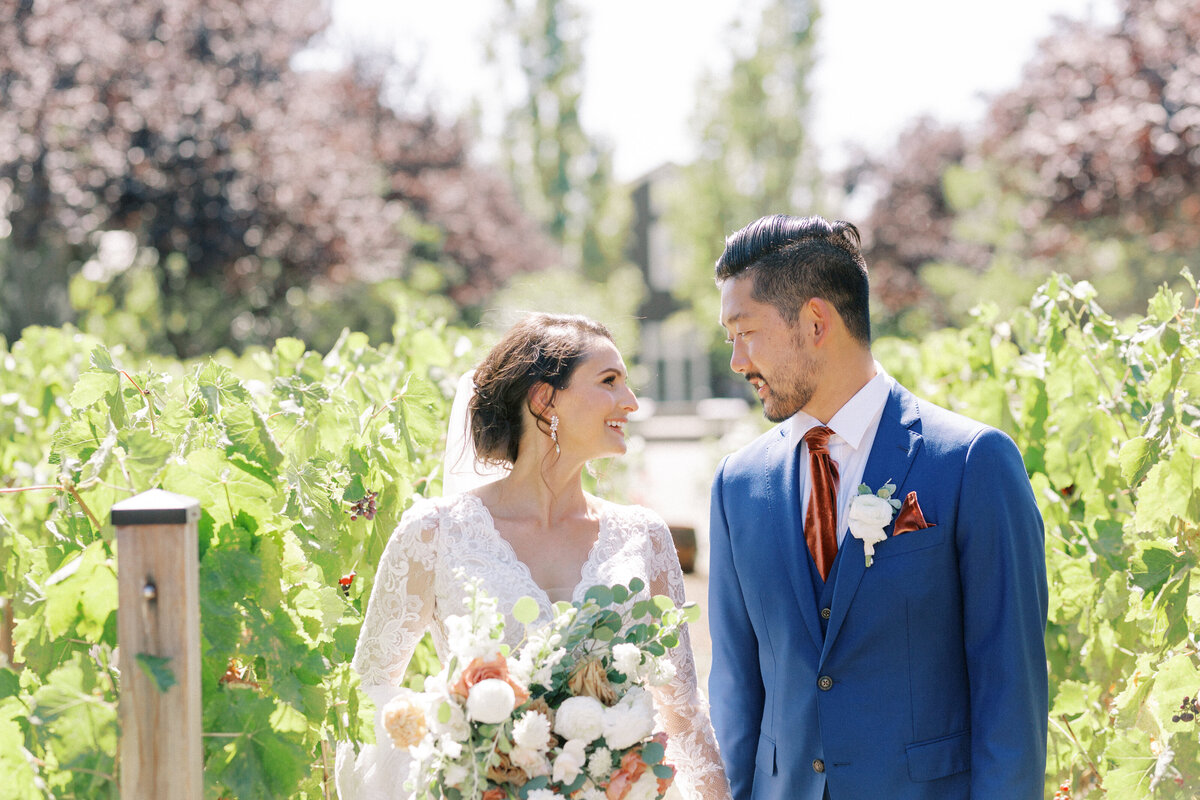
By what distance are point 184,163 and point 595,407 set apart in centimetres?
1033

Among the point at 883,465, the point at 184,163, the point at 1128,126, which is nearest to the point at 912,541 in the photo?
the point at 883,465

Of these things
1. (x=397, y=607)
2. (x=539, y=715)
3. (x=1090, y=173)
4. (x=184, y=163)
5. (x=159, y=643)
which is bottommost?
(x=539, y=715)

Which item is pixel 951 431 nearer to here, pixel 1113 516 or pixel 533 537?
pixel 533 537

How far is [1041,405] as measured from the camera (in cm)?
372

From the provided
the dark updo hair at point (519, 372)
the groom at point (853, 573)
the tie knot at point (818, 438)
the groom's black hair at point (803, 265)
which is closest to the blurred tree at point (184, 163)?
the dark updo hair at point (519, 372)

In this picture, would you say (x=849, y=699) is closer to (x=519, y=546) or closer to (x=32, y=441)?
(x=519, y=546)

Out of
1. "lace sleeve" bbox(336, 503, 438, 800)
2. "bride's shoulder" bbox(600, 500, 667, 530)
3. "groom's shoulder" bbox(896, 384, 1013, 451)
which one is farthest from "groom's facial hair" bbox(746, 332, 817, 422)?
"lace sleeve" bbox(336, 503, 438, 800)

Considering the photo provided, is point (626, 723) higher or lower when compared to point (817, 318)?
lower

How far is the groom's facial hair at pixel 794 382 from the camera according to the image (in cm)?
232

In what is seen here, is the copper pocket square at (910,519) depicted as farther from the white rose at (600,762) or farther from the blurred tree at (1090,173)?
the blurred tree at (1090,173)

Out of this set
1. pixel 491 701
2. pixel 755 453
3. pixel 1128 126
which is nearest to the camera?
pixel 491 701

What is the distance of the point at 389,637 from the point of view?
2.52m

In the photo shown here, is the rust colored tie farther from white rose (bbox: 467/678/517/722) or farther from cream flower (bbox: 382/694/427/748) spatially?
cream flower (bbox: 382/694/427/748)

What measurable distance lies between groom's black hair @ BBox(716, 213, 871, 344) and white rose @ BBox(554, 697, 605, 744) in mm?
955
